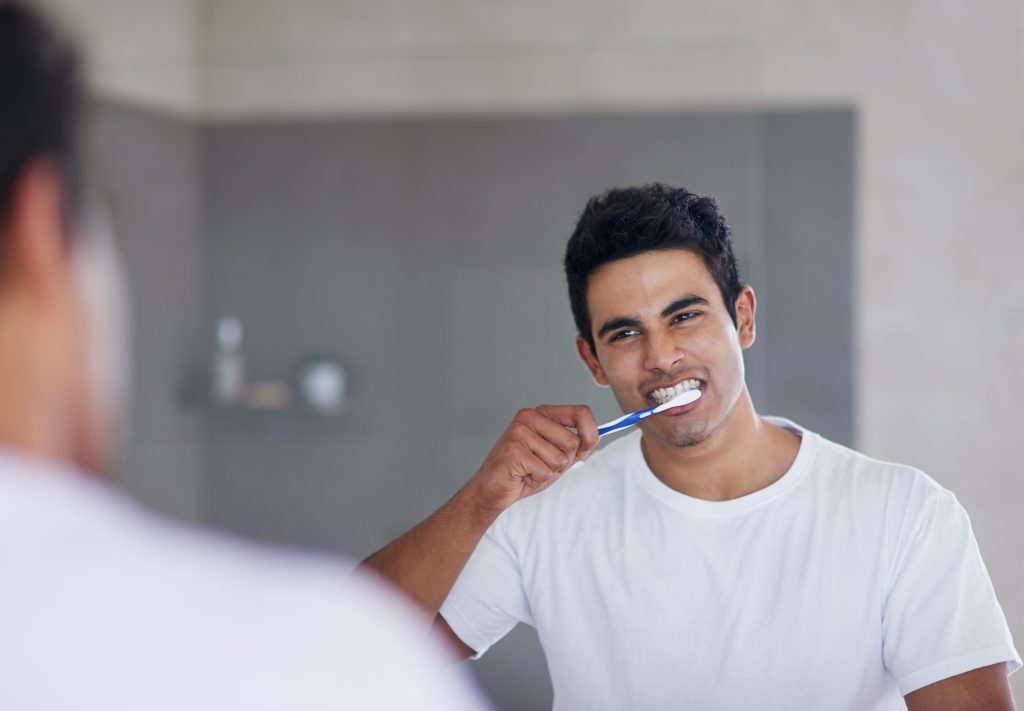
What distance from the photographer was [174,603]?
355mm

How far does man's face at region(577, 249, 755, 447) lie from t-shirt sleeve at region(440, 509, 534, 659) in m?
0.26

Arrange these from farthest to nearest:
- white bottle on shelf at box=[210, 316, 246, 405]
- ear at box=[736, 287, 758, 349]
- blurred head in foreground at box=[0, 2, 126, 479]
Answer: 1. white bottle on shelf at box=[210, 316, 246, 405]
2. ear at box=[736, 287, 758, 349]
3. blurred head in foreground at box=[0, 2, 126, 479]

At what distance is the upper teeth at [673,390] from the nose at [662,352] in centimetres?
2

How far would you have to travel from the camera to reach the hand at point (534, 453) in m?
1.24

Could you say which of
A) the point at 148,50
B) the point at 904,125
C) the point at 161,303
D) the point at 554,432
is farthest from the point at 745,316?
the point at 148,50

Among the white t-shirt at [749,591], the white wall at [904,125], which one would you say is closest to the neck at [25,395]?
the white t-shirt at [749,591]

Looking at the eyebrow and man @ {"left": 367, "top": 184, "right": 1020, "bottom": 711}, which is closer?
man @ {"left": 367, "top": 184, "right": 1020, "bottom": 711}

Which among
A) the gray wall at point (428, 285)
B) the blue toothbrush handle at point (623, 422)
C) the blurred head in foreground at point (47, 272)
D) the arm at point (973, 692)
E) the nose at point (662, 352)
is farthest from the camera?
the gray wall at point (428, 285)

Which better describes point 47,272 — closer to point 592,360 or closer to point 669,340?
point 669,340

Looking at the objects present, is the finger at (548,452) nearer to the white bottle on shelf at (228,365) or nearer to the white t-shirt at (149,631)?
the white t-shirt at (149,631)

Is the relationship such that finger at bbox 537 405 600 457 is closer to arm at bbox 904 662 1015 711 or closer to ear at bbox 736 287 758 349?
ear at bbox 736 287 758 349

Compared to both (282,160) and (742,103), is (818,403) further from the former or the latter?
(282,160)

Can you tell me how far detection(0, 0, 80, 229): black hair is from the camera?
0.32 meters

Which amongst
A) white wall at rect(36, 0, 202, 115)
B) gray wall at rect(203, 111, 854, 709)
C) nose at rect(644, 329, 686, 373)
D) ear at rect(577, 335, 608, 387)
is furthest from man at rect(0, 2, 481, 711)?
white wall at rect(36, 0, 202, 115)
